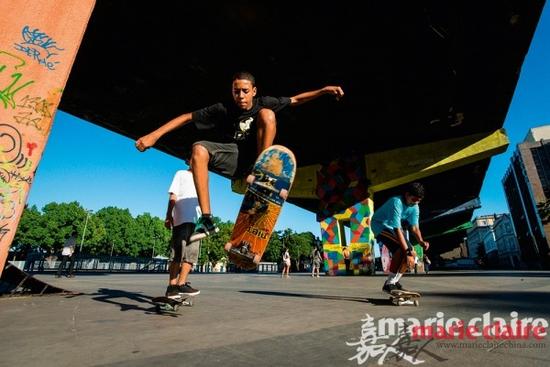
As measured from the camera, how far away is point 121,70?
11836 millimetres

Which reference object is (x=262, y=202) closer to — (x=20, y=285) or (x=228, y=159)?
(x=228, y=159)

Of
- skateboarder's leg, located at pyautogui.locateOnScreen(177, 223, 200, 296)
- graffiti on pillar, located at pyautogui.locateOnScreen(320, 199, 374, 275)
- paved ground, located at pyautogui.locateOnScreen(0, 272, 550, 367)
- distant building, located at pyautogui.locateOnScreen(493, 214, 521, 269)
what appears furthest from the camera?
distant building, located at pyautogui.locateOnScreen(493, 214, 521, 269)

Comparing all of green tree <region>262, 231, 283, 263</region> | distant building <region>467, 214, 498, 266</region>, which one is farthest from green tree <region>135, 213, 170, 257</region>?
distant building <region>467, 214, 498, 266</region>

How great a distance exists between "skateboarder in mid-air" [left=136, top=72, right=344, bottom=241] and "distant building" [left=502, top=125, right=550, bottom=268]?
57.2 m

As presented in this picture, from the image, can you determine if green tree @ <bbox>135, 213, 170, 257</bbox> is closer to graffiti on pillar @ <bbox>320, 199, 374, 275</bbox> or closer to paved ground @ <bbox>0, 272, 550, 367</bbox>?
graffiti on pillar @ <bbox>320, 199, 374, 275</bbox>

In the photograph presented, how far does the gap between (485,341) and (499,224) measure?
10732 centimetres

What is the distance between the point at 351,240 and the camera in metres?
16.9

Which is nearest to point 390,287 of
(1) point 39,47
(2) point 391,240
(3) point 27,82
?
(2) point 391,240

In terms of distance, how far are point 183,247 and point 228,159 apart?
123 centimetres

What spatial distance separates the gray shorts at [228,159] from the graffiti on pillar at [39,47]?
64.6 inches

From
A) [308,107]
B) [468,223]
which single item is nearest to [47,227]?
[308,107]

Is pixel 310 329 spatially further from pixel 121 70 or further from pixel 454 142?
pixel 454 142

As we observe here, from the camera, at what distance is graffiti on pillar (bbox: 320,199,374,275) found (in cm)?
1640

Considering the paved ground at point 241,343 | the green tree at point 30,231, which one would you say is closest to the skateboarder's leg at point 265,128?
the paved ground at point 241,343
